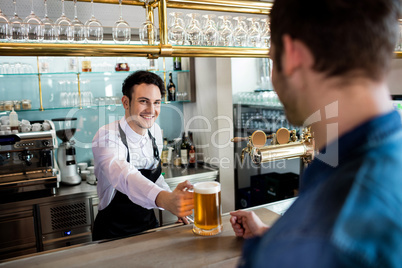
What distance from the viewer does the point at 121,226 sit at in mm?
2389


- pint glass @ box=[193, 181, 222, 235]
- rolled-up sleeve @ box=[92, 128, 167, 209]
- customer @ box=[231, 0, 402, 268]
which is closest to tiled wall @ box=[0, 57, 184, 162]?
rolled-up sleeve @ box=[92, 128, 167, 209]

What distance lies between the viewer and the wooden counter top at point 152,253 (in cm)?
127

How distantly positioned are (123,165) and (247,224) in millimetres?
851

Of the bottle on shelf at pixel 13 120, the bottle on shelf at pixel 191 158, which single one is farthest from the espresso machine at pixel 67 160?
the bottle on shelf at pixel 191 158

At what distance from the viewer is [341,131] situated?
572 millimetres

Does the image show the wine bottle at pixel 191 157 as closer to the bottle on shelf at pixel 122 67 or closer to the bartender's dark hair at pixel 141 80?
the bottle on shelf at pixel 122 67

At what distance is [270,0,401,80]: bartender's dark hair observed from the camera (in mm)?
557

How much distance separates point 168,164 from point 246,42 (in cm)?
229

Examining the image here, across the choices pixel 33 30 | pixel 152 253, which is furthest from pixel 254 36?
pixel 152 253

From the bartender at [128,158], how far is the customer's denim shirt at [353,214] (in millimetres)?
1487

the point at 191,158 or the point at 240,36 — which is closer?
the point at 240,36

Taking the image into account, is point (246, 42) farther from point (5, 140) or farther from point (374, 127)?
point (5, 140)

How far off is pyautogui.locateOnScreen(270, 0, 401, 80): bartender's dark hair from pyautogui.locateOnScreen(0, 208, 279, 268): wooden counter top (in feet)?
2.90

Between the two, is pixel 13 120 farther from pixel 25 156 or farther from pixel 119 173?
pixel 119 173
